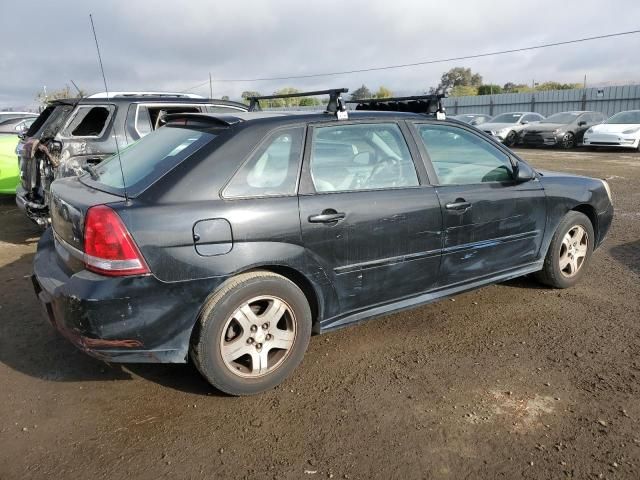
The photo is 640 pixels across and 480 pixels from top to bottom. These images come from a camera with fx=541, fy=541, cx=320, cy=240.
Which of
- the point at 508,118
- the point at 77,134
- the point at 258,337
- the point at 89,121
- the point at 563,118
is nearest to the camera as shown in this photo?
the point at 258,337

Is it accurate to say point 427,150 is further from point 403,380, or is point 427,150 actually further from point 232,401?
point 232,401

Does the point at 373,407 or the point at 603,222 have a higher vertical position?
the point at 603,222

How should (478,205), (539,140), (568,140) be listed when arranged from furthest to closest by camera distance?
(539,140), (568,140), (478,205)

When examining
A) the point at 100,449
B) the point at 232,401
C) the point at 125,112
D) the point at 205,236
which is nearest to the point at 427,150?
the point at 205,236

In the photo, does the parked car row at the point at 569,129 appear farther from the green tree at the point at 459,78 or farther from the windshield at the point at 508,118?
the green tree at the point at 459,78

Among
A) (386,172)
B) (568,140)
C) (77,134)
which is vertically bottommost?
(568,140)

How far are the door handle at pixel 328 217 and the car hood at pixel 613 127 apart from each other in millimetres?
17570

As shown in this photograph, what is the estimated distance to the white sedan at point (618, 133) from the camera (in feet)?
57.0

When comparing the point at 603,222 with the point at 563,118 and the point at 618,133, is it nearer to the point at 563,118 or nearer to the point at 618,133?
the point at 618,133

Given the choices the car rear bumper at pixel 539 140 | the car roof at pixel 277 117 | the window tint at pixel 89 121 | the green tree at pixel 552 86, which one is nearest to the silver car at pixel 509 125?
the car rear bumper at pixel 539 140

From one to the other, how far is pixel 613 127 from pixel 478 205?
16.8 metres

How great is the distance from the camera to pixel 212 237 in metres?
2.84

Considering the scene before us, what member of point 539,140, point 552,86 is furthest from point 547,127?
point 552,86

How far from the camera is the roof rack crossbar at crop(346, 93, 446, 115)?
408 centimetres
